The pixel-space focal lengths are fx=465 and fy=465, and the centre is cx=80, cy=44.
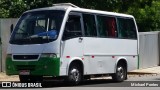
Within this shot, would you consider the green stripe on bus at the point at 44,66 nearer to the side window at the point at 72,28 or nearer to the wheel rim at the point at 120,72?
the side window at the point at 72,28

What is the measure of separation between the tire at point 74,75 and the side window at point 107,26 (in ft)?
6.56

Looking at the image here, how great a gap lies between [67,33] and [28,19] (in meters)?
1.65

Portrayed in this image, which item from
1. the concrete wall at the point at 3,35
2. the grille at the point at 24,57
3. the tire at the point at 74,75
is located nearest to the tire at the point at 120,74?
the tire at the point at 74,75

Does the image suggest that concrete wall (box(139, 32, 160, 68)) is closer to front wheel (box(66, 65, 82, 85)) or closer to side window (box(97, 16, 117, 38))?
side window (box(97, 16, 117, 38))

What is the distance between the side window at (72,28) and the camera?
16.0 meters

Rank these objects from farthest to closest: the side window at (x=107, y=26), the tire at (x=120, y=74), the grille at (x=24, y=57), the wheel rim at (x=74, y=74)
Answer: the tire at (x=120, y=74), the side window at (x=107, y=26), the wheel rim at (x=74, y=74), the grille at (x=24, y=57)

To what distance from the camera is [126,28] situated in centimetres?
1966

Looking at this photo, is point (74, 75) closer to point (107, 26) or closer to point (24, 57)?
point (24, 57)

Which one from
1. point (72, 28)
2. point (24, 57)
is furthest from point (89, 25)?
point (24, 57)

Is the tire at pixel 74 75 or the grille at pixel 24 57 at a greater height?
the grille at pixel 24 57

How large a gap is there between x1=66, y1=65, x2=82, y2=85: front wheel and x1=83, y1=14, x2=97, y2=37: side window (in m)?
1.38

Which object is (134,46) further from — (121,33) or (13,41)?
(13,41)

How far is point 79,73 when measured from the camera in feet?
54.3

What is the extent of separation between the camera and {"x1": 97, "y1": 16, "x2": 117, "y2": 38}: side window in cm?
1786
